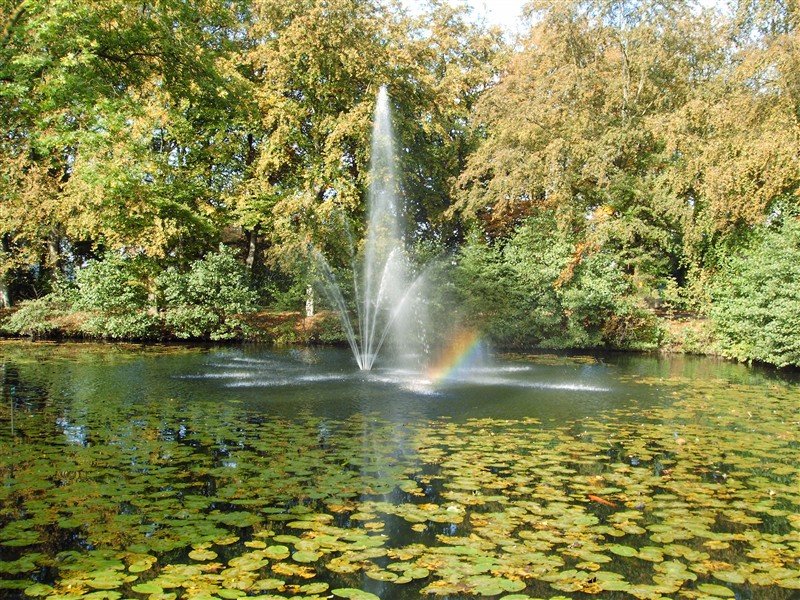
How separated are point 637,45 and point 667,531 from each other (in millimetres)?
21031

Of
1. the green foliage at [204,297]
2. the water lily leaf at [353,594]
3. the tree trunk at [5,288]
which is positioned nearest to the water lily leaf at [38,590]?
the water lily leaf at [353,594]

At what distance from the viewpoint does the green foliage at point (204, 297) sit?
69.3ft

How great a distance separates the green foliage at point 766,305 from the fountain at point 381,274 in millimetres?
9236

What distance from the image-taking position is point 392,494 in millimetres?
5535

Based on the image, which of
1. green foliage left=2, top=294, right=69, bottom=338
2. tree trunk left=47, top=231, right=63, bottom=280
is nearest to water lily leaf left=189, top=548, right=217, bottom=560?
green foliage left=2, top=294, right=69, bottom=338

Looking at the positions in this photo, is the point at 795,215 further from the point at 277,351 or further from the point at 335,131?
the point at 277,351

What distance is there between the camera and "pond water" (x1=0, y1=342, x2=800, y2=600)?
3.85 metres

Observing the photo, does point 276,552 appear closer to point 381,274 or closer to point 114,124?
point 114,124

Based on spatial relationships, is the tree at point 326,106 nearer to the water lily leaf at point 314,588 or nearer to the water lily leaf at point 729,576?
the water lily leaf at point 314,588

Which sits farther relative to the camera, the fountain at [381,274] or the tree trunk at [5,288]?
the tree trunk at [5,288]

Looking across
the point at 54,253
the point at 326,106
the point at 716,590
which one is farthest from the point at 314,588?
the point at 54,253

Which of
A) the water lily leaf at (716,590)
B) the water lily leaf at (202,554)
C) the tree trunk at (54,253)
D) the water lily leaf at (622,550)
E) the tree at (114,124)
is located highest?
the tree at (114,124)

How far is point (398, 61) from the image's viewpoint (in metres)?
23.7

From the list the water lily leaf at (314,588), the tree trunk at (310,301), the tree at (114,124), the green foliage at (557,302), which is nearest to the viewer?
the water lily leaf at (314,588)
